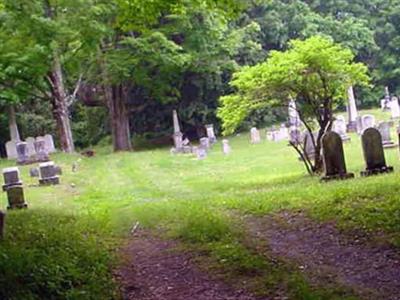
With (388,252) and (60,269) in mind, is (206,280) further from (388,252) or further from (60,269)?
(388,252)

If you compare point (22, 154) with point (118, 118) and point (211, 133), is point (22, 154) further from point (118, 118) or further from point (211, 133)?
point (211, 133)

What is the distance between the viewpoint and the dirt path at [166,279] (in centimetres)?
673

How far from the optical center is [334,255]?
25.4 feet

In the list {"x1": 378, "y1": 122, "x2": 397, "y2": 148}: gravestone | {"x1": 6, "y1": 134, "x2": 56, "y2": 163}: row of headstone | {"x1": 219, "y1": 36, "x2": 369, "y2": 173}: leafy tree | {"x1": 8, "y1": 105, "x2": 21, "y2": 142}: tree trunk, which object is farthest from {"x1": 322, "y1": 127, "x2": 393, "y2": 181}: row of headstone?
{"x1": 8, "y1": 105, "x2": 21, "y2": 142}: tree trunk

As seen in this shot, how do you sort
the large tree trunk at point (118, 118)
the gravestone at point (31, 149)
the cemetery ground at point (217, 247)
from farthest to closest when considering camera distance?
the large tree trunk at point (118, 118)
the gravestone at point (31, 149)
the cemetery ground at point (217, 247)

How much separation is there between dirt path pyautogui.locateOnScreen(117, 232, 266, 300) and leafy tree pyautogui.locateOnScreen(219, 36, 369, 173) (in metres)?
8.08

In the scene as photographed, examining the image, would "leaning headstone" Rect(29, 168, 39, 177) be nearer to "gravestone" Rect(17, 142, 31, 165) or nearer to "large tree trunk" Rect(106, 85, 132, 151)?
"gravestone" Rect(17, 142, 31, 165)

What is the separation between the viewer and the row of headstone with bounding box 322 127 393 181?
14.9 metres

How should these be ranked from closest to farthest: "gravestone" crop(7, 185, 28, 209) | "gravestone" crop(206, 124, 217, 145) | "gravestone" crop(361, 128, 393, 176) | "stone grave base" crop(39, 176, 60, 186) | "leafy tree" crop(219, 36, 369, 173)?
"gravestone" crop(361, 128, 393, 176) < "gravestone" crop(7, 185, 28, 209) < "leafy tree" crop(219, 36, 369, 173) < "stone grave base" crop(39, 176, 60, 186) < "gravestone" crop(206, 124, 217, 145)

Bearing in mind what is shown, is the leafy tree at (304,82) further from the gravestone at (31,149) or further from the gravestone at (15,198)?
the gravestone at (31,149)

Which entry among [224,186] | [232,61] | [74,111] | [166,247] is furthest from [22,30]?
[166,247]

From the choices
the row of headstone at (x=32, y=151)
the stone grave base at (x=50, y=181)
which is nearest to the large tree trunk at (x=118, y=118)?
the row of headstone at (x=32, y=151)

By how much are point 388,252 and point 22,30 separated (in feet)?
86.8

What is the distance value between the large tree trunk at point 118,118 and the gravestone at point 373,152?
24.0 meters
